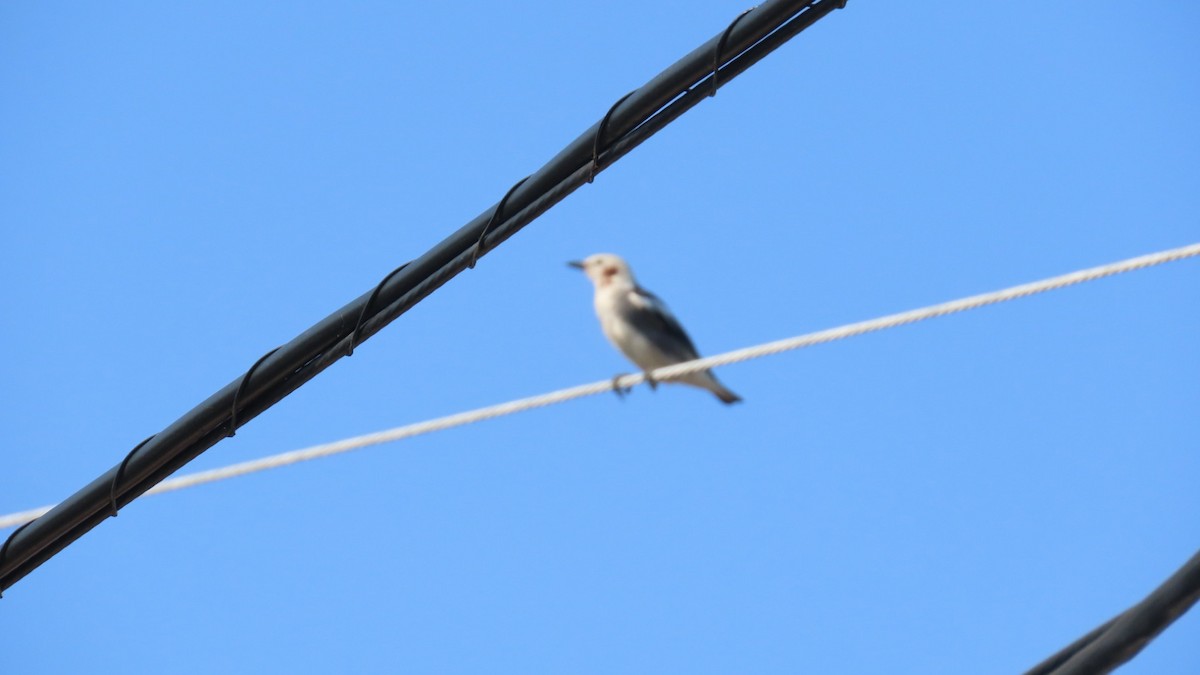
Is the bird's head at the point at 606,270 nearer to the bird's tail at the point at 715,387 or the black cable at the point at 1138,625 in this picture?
the bird's tail at the point at 715,387

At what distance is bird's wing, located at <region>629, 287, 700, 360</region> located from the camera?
28.2 feet

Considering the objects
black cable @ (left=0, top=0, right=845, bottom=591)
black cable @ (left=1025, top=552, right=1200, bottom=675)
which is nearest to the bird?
black cable @ (left=0, top=0, right=845, bottom=591)

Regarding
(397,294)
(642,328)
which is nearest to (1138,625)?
(397,294)

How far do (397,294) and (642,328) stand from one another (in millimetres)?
4650

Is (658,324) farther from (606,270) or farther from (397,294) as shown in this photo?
(397,294)

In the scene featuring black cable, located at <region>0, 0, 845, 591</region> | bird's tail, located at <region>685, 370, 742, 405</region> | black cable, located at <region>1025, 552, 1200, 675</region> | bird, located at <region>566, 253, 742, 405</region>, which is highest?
bird, located at <region>566, 253, 742, 405</region>

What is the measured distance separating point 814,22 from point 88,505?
240 centimetres

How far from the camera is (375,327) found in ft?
13.1

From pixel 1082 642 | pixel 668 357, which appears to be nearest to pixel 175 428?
pixel 1082 642

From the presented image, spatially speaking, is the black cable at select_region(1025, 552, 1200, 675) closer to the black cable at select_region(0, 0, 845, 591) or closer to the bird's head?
the black cable at select_region(0, 0, 845, 591)

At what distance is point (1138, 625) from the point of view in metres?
2.66

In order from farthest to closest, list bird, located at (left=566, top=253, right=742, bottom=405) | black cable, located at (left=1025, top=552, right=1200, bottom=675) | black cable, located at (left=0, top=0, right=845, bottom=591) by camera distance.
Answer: bird, located at (left=566, top=253, right=742, bottom=405), black cable, located at (left=0, top=0, right=845, bottom=591), black cable, located at (left=1025, top=552, right=1200, bottom=675)

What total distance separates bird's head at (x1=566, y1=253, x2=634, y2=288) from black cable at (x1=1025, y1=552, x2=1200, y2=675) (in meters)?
6.37

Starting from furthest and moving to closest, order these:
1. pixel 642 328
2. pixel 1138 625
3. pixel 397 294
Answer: pixel 642 328 < pixel 397 294 < pixel 1138 625
